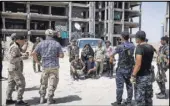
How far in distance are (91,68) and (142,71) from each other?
250 inches

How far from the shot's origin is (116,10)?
48.1m

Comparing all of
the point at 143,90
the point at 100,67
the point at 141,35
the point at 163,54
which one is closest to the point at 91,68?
the point at 100,67

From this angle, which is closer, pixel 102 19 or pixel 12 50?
pixel 12 50

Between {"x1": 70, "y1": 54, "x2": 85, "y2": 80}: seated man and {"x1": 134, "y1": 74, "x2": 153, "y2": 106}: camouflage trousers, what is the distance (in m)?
5.83

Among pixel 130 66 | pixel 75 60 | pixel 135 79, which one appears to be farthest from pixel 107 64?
pixel 135 79

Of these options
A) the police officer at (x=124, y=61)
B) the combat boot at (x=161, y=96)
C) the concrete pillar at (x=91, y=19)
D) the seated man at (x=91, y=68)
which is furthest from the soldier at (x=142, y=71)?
the concrete pillar at (x=91, y=19)

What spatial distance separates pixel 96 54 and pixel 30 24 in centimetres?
3205

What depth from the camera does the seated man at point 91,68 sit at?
11914 mm

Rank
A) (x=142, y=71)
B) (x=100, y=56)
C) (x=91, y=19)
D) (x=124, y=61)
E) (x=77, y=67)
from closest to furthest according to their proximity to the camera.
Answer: (x=142, y=71) → (x=124, y=61) → (x=77, y=67) → (x=100, y=56) → (x=91, y=19)

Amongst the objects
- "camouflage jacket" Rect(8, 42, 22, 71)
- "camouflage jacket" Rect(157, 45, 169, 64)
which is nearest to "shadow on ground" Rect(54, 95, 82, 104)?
"camouflage jacket" Rect(8, 42, 22, 71)

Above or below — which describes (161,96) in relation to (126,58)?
below

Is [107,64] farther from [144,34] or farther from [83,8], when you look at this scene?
[83,8]

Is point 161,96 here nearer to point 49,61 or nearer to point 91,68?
point 49,61

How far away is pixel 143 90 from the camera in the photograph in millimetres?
5793
